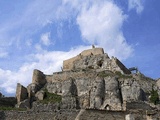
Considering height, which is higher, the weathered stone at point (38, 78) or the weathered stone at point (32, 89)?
the weathered stone at point (38, 78)

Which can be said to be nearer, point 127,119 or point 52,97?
point 127,119

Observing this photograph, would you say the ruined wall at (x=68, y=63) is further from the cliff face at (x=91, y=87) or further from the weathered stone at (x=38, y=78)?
the weathered stone at (x=38, y=78)

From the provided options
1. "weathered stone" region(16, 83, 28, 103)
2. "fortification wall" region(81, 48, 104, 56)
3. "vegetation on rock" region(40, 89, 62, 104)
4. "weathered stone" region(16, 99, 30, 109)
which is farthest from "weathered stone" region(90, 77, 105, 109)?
"fortification wall" region(81, 48, 104, 56)

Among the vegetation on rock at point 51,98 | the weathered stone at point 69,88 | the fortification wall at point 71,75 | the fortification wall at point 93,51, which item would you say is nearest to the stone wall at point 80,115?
the vegetation on rock at point 51,98

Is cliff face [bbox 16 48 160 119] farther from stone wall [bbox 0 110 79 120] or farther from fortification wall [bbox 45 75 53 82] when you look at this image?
stone wall [bbox 0 110 79 120]

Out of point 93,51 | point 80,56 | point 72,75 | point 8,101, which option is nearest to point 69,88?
point 72,75

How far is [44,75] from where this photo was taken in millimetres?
66500

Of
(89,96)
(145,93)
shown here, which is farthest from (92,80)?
(145,93)

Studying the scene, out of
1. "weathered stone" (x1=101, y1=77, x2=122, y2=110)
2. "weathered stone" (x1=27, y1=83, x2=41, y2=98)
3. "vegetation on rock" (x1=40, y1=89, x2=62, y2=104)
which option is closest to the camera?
Result: "weathered stone" (x1=101, y1=77, x2=122, y2=110)

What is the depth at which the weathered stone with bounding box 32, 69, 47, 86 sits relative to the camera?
6431cm

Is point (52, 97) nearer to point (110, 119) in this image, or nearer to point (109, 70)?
point (109, 70)

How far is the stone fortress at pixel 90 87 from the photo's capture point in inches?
2110

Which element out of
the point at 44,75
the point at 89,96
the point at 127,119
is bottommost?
the point at 127,119

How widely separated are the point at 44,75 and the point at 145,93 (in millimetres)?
19194
